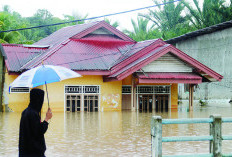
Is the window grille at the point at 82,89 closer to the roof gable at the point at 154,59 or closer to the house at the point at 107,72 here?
the house at the point at 107,72

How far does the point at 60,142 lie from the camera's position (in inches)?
493

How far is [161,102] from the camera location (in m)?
29.2

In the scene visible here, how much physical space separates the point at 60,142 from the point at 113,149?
2.04 metres

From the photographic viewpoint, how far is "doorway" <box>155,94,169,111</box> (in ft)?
95.3

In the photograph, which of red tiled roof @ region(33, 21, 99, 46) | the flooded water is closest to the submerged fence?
the flooded water

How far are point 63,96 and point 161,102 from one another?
6877mm

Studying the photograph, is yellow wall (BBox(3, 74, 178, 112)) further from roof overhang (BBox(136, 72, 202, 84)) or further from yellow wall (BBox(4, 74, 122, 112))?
roof overhang (BBox(136, 72, 202, 84))

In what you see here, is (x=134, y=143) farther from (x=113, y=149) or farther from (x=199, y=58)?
(x=199, y=58)

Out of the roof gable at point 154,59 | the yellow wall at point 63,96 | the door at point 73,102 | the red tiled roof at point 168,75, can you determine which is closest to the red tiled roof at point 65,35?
the yellow wall at point 63,96

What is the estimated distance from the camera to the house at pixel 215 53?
31.8 m

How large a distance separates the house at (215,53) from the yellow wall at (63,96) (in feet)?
22.4

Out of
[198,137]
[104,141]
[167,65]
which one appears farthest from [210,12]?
[198,137]

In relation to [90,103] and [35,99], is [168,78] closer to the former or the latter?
[90,103]

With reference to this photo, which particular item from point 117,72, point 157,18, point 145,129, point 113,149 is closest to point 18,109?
point 117,72
